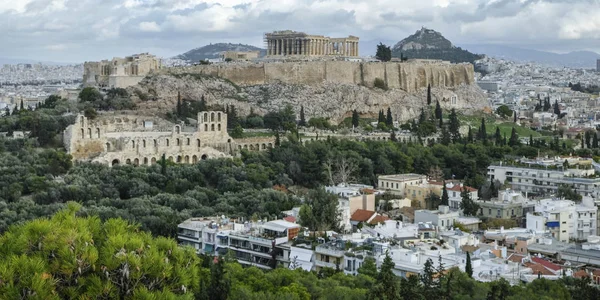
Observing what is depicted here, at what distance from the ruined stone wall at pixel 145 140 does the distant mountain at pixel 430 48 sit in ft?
314

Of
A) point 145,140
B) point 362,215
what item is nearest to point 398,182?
point 362,215

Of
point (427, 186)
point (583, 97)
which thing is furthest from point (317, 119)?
point (583, 97)

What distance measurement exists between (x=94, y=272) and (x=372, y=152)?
3844cm

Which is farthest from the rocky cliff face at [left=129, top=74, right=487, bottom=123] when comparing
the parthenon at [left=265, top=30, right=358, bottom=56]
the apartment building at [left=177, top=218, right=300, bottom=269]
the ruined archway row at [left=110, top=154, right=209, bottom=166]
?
the apartment building at [left=177, top=218, right=300, bottom=269]

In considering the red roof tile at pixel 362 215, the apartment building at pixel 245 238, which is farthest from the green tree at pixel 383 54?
the apartment building at pixel 245 238

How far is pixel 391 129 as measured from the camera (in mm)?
59750

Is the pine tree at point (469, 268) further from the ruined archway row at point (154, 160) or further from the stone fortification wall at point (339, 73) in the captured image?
the stone fortification wall at point (339, 73)

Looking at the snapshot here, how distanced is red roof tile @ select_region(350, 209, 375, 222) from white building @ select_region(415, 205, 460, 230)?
175 cm

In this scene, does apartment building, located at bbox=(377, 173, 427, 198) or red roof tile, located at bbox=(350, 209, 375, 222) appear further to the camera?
apartment building, located at bbox=(377, 173, 427, 198)

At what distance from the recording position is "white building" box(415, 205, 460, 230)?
37.0 metres

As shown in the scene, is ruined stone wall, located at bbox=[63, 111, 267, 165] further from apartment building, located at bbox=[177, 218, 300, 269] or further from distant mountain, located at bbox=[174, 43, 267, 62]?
distant mountain, located at bbox=[174, 43, 267, 62]

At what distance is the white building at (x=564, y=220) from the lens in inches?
1427

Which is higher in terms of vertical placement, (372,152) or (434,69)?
(434,69)

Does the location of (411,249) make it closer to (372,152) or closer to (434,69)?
(372,152)
